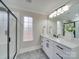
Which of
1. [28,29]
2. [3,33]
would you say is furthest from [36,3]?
[3,33]

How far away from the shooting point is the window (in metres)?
3.51

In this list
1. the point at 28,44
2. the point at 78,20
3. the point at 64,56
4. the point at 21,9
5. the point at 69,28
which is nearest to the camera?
the point at 64,56

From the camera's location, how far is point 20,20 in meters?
3.36

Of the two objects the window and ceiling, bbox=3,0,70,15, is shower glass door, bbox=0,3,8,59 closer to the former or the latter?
ceiling, bbox=3,0,70,15

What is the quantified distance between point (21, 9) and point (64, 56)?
A: 301cm

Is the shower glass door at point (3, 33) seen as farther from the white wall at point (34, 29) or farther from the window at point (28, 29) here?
the window at point (28, 29)

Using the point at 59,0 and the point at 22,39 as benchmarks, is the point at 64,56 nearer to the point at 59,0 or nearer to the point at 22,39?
the point at 59,0

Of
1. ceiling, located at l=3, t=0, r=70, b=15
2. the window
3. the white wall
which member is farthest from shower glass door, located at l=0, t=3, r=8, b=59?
the window

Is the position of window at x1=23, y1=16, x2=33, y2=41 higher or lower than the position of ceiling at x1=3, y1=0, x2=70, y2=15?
lower

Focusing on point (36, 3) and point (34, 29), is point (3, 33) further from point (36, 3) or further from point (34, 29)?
point (34, 29)

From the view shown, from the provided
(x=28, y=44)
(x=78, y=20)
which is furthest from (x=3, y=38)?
(x=78, y=20)

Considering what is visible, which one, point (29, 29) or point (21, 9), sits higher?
point (21, 9)

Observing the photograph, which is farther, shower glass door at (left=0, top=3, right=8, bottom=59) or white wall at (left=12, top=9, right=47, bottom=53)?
white wall at (left=12, top=9, right=47, bottom=53)

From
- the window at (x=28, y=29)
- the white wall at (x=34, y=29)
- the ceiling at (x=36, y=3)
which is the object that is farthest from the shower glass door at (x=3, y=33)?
the window at (x=28, y=29)
